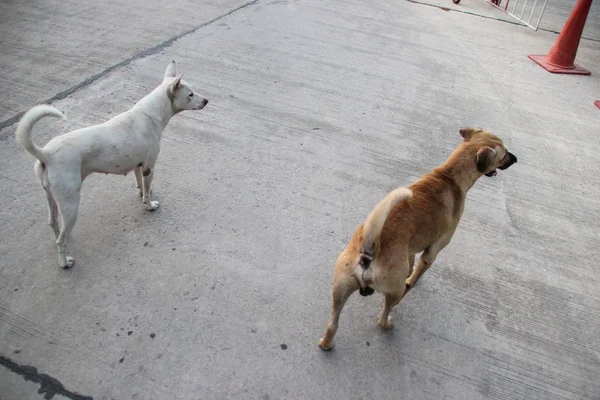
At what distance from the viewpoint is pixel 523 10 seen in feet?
28.2

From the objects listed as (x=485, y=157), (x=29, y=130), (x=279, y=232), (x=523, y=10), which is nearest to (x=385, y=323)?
(x=279, y=232)

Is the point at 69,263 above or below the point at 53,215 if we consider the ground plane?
below

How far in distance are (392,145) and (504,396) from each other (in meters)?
2.72

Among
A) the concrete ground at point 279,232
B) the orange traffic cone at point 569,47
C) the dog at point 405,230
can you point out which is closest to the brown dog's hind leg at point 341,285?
→ the dog at point 405,230

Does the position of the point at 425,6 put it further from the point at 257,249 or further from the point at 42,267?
the point at 42,267

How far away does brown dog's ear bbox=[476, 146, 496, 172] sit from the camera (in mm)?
2580

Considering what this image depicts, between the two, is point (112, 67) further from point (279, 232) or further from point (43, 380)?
point (43, 380)

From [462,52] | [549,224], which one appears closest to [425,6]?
[462,52]

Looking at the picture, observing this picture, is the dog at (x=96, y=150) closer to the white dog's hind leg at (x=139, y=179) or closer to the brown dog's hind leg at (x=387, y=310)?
the white dog's hind leg at (x=139, y=179)

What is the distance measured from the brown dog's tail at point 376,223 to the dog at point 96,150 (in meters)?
1.76

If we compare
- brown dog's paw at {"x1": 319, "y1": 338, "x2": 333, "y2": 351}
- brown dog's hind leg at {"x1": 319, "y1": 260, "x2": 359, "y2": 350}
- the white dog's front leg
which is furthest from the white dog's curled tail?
brown dog's paw at {"x1": 319, "y1": 338, "x2": 333, "y2": 351}

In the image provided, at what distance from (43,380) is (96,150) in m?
1.37

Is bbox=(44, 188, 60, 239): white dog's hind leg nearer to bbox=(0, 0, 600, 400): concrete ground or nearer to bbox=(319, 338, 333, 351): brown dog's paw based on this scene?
bbox=(0, 0, 600, 400): concrete ground

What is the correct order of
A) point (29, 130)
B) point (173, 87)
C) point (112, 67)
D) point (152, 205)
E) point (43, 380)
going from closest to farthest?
point (43, 380) → point (29, 130) → point (173, 87) → point (152, 205) → point (112, 67)
